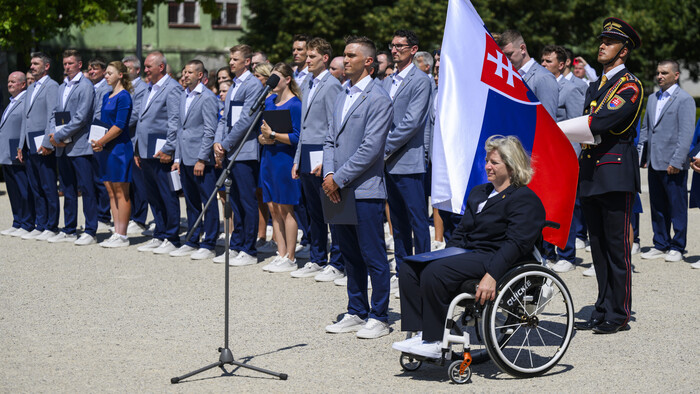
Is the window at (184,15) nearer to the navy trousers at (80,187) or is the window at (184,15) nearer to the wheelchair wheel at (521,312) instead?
the navy trousers at (80,187)

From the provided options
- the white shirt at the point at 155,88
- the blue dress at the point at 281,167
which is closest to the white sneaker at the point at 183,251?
the blue dress at the point at 281,167

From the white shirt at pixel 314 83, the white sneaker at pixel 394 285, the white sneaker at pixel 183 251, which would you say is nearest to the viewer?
the white sneaker at pixel 394 285

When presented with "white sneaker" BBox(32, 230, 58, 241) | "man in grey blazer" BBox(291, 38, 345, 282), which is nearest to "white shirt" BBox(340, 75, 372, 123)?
"man in grey blazer" BBox(291, 38, 345, 282)

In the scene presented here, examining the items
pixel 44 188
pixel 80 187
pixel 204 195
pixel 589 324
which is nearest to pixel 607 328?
pixel 589 324

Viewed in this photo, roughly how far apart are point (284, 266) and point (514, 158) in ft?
13.6

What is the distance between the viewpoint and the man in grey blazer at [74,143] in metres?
11.6

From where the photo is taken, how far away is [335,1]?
3334cm

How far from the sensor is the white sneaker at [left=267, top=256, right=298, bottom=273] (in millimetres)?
9953

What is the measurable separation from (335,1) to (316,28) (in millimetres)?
1131

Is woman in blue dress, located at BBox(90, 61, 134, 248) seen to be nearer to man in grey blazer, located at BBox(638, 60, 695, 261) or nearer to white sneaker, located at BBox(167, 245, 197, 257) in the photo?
white sneaker, located at BBox(167, 245, 197, 257)

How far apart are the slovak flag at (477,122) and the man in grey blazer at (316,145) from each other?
2.02 meters

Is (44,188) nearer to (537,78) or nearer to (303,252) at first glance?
(303,252)

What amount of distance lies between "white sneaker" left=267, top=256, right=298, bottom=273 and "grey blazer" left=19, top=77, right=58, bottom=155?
387 cm

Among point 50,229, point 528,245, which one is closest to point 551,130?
point 528,245
